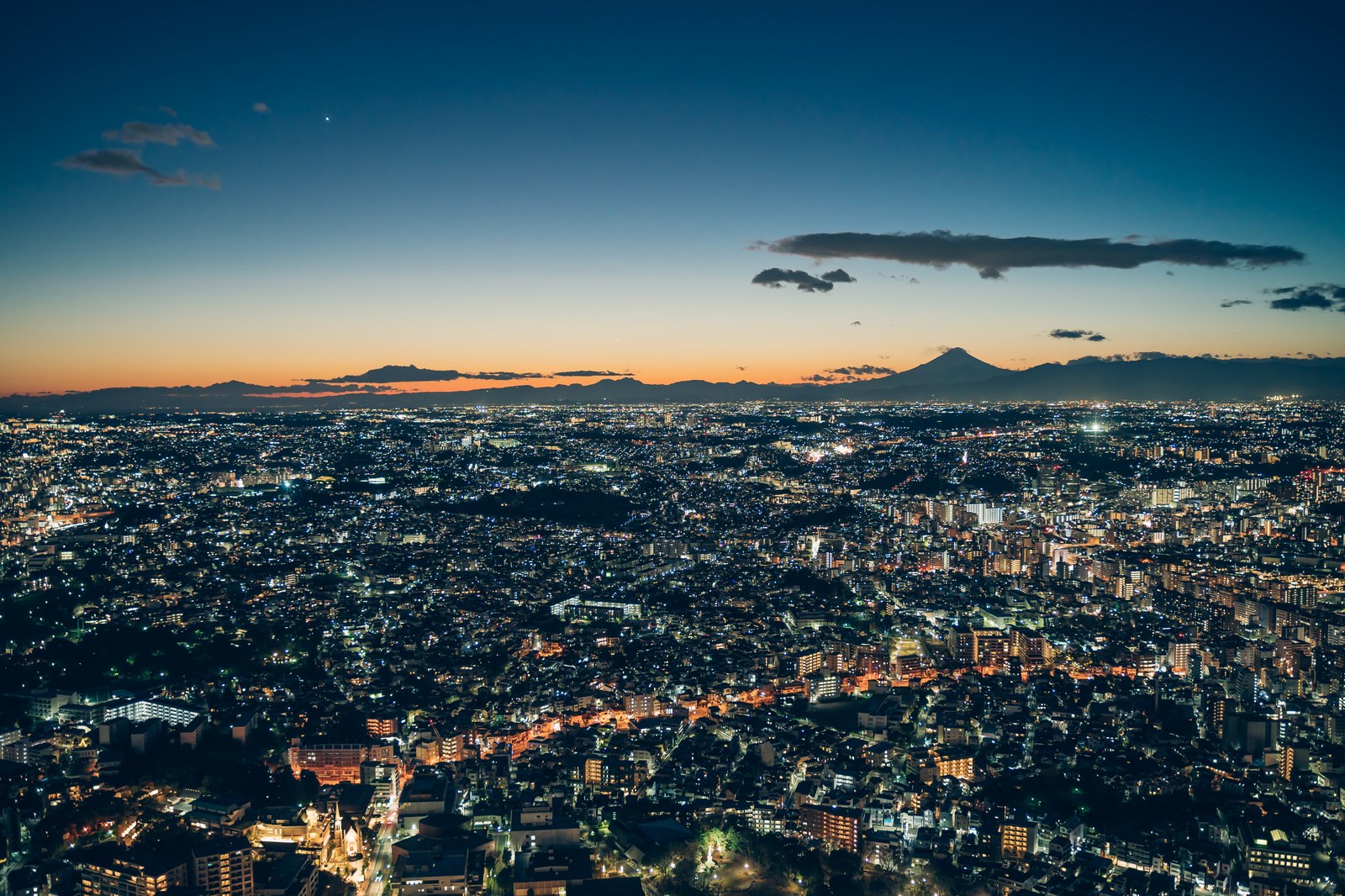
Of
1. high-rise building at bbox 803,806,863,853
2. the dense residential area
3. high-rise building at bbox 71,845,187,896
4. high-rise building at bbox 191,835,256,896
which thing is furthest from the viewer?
high-rise building at bbox 803,806,863,853

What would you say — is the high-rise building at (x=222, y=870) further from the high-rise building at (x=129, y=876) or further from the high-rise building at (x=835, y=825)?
the high-rise building at (x=835, y=825)

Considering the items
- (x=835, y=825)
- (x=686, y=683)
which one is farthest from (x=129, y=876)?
(x=686, y=683)

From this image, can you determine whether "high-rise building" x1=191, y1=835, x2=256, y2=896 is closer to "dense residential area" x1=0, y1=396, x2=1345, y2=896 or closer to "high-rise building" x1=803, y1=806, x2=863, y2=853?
"dense residential area" x1=0, y1=396, x2=1345, y2=896

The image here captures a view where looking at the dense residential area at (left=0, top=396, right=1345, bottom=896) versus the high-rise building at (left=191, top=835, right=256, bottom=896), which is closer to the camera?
the high-rise building at (left=191, top=835, right=256, bottom=896)

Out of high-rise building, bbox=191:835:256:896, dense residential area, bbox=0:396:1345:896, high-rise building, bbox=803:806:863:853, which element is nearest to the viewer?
high-rise building, bbox=191:835:256:896

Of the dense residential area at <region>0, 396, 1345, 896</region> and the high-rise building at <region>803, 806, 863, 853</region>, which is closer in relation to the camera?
the dense residential area at <region>0, 396, 1345, 896</region>

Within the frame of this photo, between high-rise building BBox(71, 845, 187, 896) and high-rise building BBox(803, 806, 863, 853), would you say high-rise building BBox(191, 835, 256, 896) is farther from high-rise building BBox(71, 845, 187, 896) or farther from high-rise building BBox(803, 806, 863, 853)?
high-rise building BBox(803, 806, 863, 853)

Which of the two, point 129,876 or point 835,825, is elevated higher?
point 129,876

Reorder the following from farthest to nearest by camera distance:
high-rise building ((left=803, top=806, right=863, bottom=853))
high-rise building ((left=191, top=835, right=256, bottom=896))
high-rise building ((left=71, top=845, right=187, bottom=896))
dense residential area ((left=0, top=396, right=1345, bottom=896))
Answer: high-rise building ((left=803, top=806, right=863, bottom=853)), dense residential area ((left=0, top=396, right=1345, bottom=896)), high-rise building ((left=191, top=835, right=256, bottom=896)), high-rise building ((left=71, top=845, right=187, bottom=896))

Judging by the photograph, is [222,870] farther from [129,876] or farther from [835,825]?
[835,825]

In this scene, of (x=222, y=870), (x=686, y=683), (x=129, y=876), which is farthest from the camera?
(x=686, y=683)

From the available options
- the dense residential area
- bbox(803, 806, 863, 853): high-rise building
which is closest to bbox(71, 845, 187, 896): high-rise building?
the dense residential area
